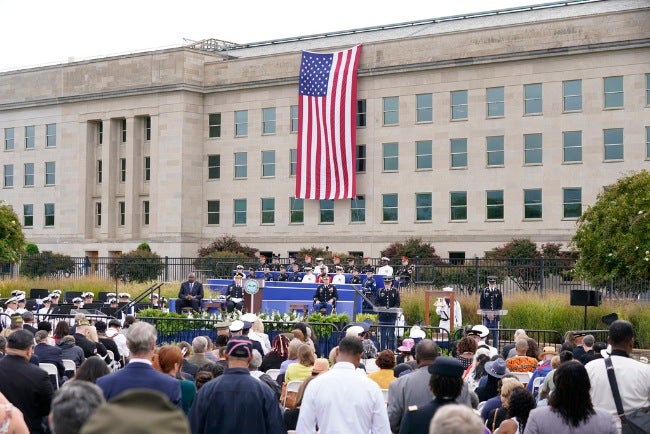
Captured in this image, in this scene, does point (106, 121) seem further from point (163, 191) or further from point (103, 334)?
point (103, 334)

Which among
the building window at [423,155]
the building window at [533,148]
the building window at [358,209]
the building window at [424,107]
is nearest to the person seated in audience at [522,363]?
the building window at [533,148]

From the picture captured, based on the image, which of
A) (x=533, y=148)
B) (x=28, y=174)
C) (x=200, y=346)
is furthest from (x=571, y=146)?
(x=200, y=346)

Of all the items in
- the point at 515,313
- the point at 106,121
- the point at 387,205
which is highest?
the point at 106,121

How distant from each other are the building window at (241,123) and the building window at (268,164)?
2.02m

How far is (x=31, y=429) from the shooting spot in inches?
376

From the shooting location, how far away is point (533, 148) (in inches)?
2344

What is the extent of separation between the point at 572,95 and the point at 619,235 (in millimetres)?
22543

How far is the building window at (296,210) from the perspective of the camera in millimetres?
67312

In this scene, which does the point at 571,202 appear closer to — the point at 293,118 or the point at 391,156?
the point at 391,156

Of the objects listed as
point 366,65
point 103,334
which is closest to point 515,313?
point 103,334

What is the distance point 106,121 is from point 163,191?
7.03 m

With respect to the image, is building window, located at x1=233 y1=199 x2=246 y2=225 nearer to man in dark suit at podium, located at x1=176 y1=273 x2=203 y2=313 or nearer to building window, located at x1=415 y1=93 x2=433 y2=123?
building window, located at x1=415 y1=93 x2=433 y2=123

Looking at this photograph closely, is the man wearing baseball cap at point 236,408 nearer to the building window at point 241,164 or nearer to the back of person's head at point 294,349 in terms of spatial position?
the back of person's head at point 294,349

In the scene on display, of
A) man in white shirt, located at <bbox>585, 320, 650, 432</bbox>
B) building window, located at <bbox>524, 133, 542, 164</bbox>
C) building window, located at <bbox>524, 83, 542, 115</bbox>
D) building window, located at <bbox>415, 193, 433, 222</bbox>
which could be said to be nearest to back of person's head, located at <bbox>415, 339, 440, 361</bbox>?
man in white shirt, located at <bbox>585, 320, 650, 432</bbox>
